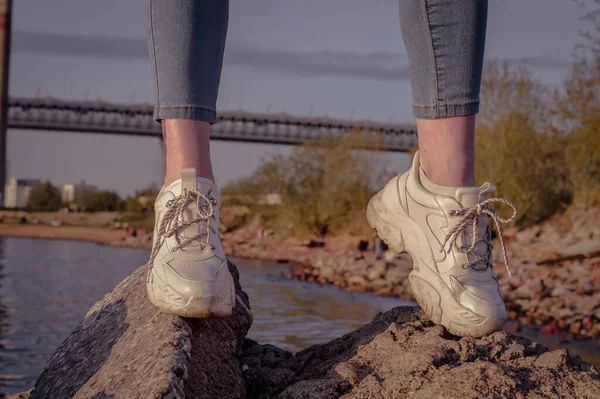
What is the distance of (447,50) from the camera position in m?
1.74

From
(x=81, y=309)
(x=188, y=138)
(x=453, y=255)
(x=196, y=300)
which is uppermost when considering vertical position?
(x=188, y=138)

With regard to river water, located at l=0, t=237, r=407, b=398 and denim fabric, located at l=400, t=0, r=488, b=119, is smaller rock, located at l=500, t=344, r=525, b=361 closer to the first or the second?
denim fabric, located at l=400, t=0, r=488, b=119

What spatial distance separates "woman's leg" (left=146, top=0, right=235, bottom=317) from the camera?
5.41 feet

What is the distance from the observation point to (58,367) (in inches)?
73.6

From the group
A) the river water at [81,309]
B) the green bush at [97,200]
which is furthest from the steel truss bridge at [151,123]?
the river water at [81,309]

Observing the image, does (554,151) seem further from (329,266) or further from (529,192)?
(329,266)

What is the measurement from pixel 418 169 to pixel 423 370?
21.8 inches

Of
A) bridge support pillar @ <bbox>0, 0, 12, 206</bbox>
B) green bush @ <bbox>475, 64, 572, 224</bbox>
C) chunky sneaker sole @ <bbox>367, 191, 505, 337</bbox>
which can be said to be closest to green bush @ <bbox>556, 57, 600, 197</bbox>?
green bush @ <bbox>475, 64, 572, 224</bbox>

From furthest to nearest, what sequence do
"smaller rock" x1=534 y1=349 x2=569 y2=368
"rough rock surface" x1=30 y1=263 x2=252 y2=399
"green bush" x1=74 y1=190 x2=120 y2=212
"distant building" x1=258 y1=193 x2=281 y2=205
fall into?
"green bush" x1=74 y1=190 x2=120 y2=212 < "distant building" x1=258 y1=193 x2=281 y2=205 < "smaller rock" x1=534 y1=349 x2=569 y2=368 < "rough rock surface" x1=30 y1=263 x2=252 y2=399

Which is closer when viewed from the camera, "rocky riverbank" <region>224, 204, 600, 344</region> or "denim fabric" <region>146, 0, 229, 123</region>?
"denim fabric" <region>146, 0, 229, 123</region>

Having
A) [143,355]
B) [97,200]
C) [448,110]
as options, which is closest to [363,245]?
[448,110]

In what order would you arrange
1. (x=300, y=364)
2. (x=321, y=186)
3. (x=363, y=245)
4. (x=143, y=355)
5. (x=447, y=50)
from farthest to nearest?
1. (x=321, y=186)
2. (x=363, y=245)
3. (x=300, y=364)
4. (x=447, y=50)
5. (x=143, y=355)

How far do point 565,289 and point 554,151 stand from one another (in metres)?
10.9

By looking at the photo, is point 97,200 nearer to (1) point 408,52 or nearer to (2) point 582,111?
(2) point 582,111
